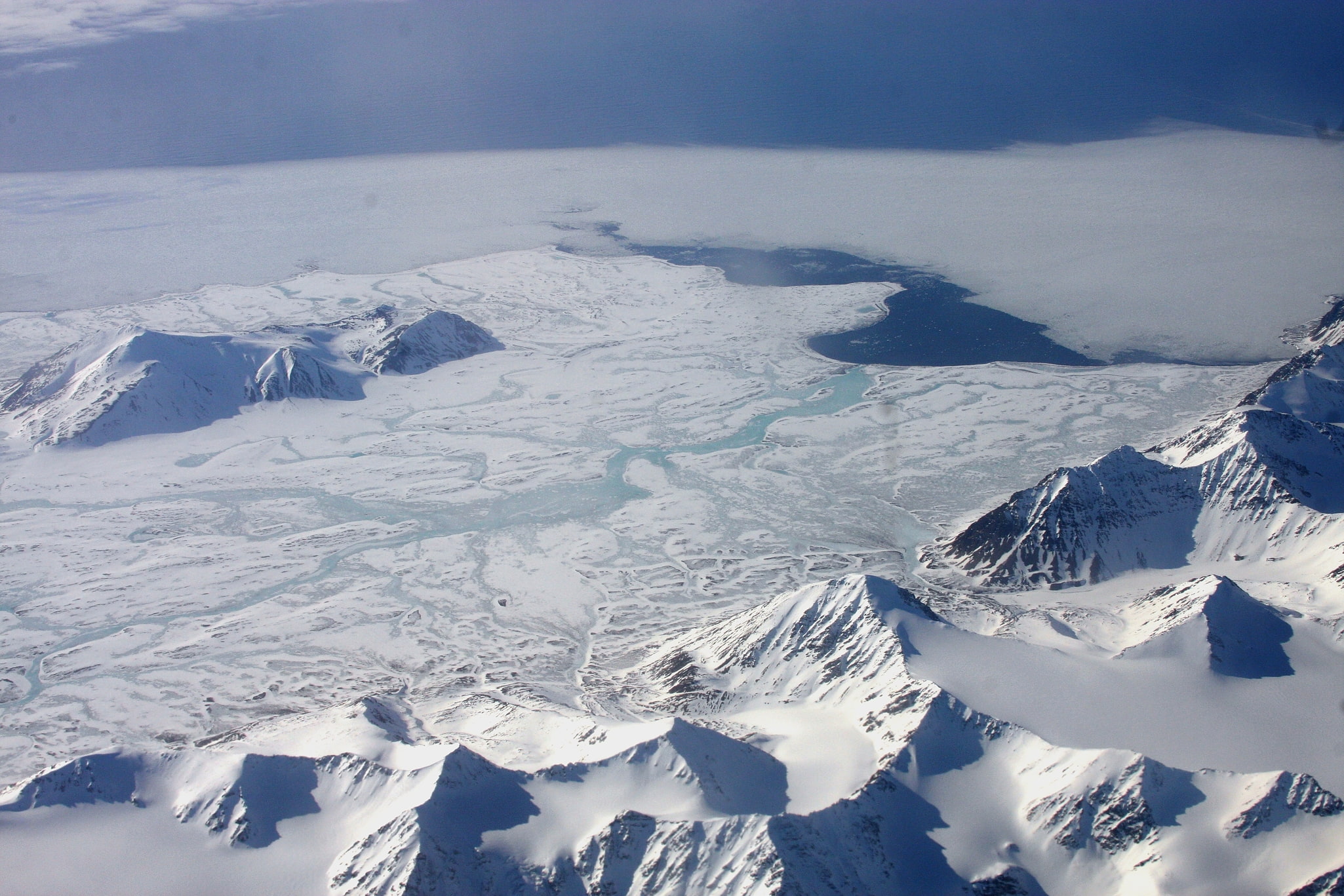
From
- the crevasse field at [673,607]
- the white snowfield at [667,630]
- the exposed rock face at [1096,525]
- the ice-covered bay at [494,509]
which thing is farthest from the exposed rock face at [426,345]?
the exposed rock face at [1096,525]

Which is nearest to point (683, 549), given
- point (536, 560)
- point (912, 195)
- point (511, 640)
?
point (536, 560)

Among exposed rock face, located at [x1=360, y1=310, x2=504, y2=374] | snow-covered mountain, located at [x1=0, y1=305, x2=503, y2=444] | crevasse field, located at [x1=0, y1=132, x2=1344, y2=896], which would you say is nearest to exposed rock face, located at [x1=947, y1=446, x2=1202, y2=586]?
crevasse field, located at [x1=0, y1=132, x2=1344, y2=896]

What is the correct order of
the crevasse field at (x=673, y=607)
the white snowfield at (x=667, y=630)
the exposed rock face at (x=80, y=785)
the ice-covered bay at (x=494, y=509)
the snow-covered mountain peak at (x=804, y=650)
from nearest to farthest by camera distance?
the white snowfield at (x=667, y=630) < the crevasse field at (x=673, y=607) < the exposed rock face at (x=80, y=785) < the snow-covered mountain peak at (x=804, y=650) < the ice-covered bay at (x=494, y=509)

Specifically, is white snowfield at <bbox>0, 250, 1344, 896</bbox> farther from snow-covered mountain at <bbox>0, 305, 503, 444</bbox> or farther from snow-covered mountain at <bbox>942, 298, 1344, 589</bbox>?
snow-covered mountain at <bbox>0, 305, 503, 444</bbox>

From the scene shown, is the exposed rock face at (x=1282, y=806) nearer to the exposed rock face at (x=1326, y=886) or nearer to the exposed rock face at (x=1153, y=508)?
the exposed rock face at (x=1326, y=886)

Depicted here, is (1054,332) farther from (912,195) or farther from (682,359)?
(912,195)

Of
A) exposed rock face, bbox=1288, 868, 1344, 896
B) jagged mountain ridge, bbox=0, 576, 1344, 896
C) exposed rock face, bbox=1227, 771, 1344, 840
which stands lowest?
jagged mountain ridge, bbox=0, 576, 1344, 896
